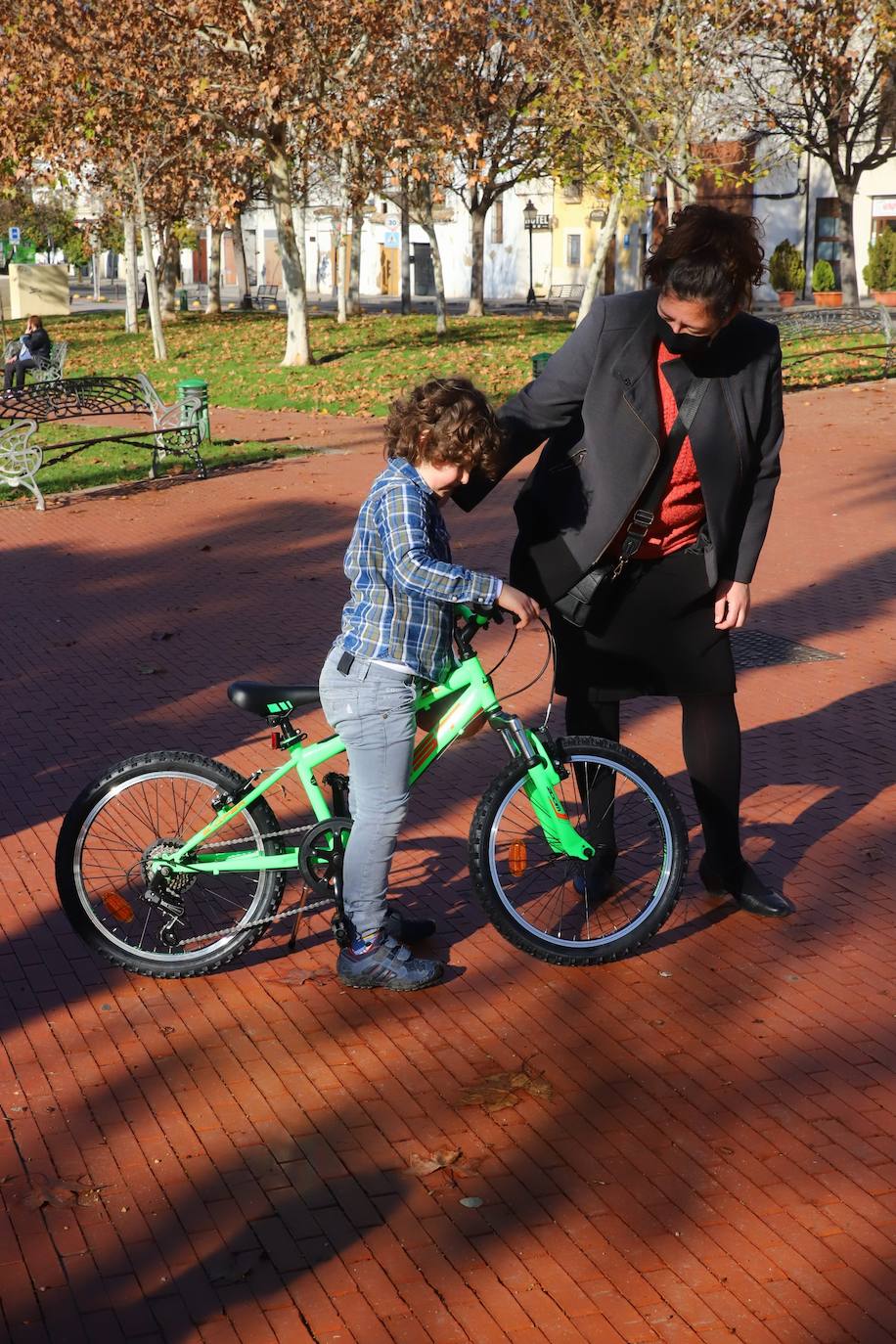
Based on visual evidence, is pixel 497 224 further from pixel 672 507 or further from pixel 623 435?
pixel 623 435

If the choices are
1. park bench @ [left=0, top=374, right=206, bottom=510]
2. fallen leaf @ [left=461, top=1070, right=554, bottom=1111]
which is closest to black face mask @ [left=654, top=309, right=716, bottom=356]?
fallen leaf @ [left=461, top=1070, right=554, bottom=1111]

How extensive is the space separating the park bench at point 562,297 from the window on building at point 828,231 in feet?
27.0

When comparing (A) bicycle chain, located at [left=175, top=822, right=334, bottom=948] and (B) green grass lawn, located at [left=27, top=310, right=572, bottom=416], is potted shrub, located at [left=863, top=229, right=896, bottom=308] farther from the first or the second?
(A) bicycle chain, located at [left=175, top=822, right=334, bottom=948]

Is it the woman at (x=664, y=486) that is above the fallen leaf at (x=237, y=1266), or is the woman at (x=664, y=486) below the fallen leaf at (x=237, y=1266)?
above

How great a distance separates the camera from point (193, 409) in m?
16.4

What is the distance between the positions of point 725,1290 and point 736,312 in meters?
2.37

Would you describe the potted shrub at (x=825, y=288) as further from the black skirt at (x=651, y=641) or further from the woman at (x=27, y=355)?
the black skirt at (x=651, y=641)

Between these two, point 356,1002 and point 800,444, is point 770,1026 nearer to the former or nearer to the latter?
point 356,1002

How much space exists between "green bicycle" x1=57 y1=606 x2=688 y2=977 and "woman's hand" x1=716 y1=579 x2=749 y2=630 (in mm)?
495

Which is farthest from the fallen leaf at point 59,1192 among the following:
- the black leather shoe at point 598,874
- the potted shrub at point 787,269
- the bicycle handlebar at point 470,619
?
the potted shrub at point 787,269

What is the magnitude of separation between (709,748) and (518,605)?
106 centimetres

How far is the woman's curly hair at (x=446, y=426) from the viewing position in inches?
149

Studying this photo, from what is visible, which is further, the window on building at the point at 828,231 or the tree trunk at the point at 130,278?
the window on building at the point at 828,231

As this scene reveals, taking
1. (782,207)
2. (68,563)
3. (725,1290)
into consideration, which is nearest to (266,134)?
(68,563)
